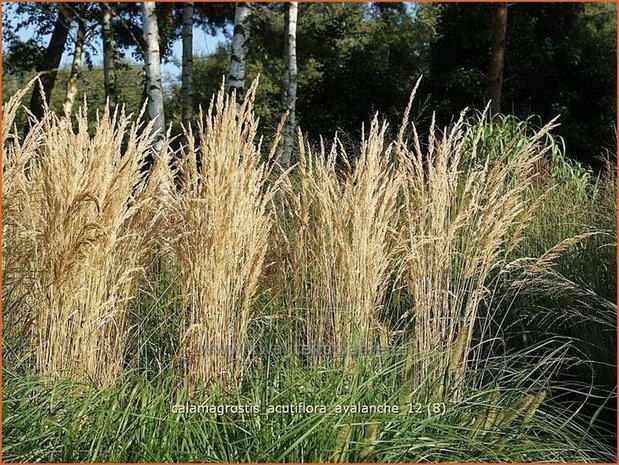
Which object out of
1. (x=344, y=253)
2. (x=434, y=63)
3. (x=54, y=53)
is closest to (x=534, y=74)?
(x=434, y=63)

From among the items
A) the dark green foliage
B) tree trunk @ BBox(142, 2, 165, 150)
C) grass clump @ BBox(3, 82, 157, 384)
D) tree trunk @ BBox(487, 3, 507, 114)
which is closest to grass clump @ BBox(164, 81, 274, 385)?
grass clump @ BBox(3, 82, 157, 384)

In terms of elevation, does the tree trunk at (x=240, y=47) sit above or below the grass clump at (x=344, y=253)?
above

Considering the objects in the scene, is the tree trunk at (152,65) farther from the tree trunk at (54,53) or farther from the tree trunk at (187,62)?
the tree trunk at (54,53)

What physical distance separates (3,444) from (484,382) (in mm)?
2144

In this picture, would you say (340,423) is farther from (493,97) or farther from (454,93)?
(454,93)

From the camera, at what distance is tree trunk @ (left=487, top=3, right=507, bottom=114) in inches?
383

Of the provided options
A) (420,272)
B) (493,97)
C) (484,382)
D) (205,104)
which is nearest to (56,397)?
(420,272)

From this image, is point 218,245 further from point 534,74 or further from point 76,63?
point 534,74

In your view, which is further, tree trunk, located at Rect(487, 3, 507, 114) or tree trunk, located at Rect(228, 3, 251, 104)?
tree trunk, located at Rect(487, 3, 507, 114)

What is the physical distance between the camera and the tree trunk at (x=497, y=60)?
973 centimetres

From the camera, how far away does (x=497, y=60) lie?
977 centimetres

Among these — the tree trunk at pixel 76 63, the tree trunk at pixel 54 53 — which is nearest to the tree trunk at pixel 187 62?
the tree trunk at pixel 76 63

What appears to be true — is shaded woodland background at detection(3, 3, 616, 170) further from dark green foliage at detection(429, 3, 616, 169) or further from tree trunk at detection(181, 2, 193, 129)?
tree trunk at detection(181, 2, 193, 129)

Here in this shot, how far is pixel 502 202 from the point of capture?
3365 millimetres
